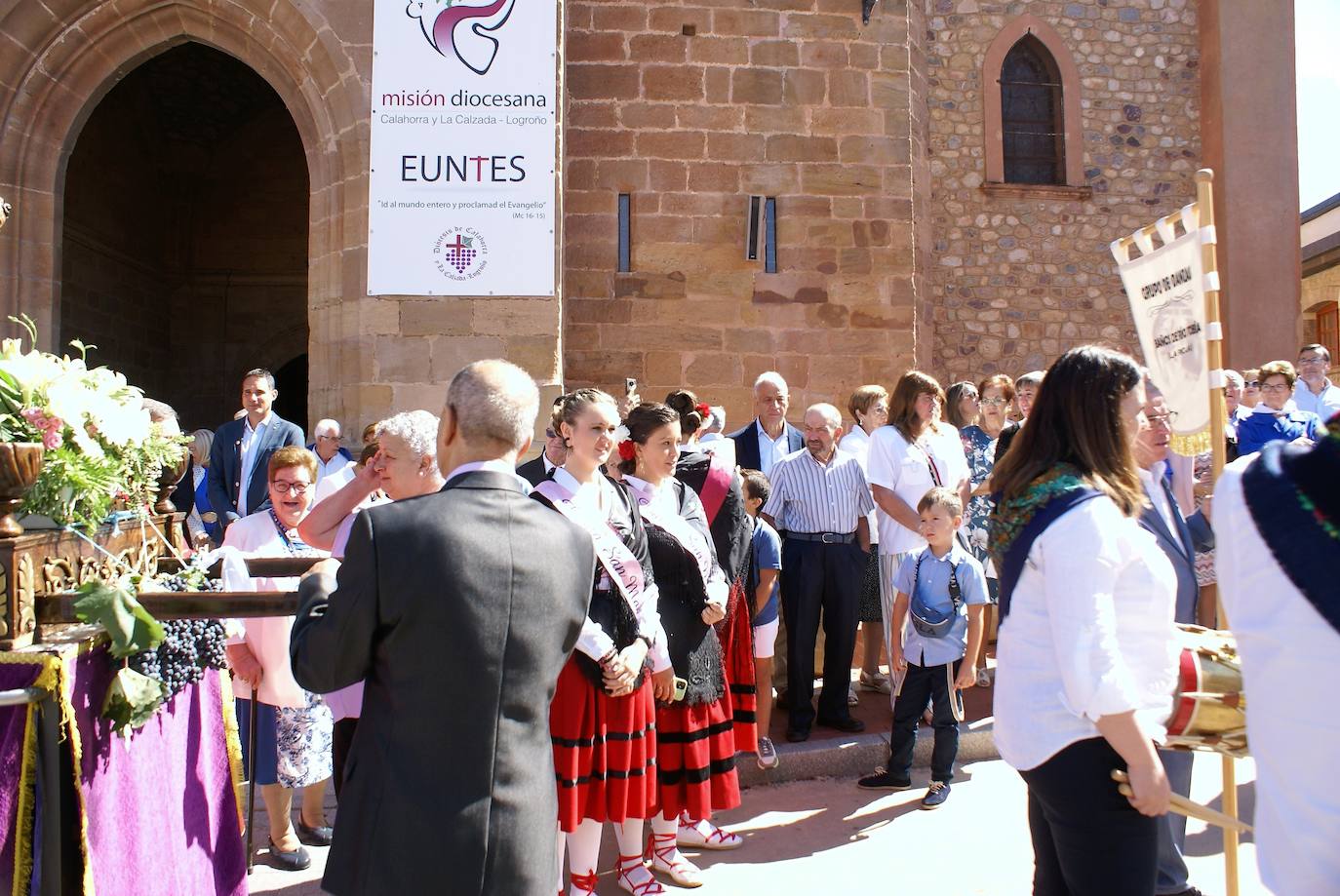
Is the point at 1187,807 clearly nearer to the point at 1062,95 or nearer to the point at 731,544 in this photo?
the point at 731,544

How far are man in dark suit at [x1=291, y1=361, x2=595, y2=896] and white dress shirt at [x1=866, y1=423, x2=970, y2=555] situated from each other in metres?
3.83

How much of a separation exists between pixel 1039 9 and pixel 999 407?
874 cm

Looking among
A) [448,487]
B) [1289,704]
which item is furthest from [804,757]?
[1289,704]

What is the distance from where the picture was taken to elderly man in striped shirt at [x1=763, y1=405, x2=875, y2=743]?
5.79 meters

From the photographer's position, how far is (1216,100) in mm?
12977

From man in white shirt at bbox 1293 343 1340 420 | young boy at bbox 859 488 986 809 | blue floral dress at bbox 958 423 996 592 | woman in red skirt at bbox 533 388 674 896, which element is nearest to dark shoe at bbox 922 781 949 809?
young boy at bbox 859 488 986 809

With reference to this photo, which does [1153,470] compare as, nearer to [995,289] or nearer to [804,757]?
[804,757]

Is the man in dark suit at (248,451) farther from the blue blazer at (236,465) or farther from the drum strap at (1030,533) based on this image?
the drum strap at (1030,533)

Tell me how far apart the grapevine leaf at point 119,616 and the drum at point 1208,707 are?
2340 millimetres

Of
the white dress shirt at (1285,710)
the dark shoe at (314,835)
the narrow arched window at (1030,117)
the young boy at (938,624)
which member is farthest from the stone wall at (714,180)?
the white dress shirt at (1285,710)

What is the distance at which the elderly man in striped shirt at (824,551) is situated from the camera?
579 cm

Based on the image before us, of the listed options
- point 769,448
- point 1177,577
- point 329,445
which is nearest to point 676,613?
point 1177,577

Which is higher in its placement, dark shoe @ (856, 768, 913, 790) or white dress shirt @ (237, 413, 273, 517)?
white dress shirt @ (237, 413, 273, 517)

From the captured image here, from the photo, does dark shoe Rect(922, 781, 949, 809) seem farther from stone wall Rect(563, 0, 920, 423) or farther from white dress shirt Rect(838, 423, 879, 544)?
stone wall Rect(563, 0, 920, 423)
